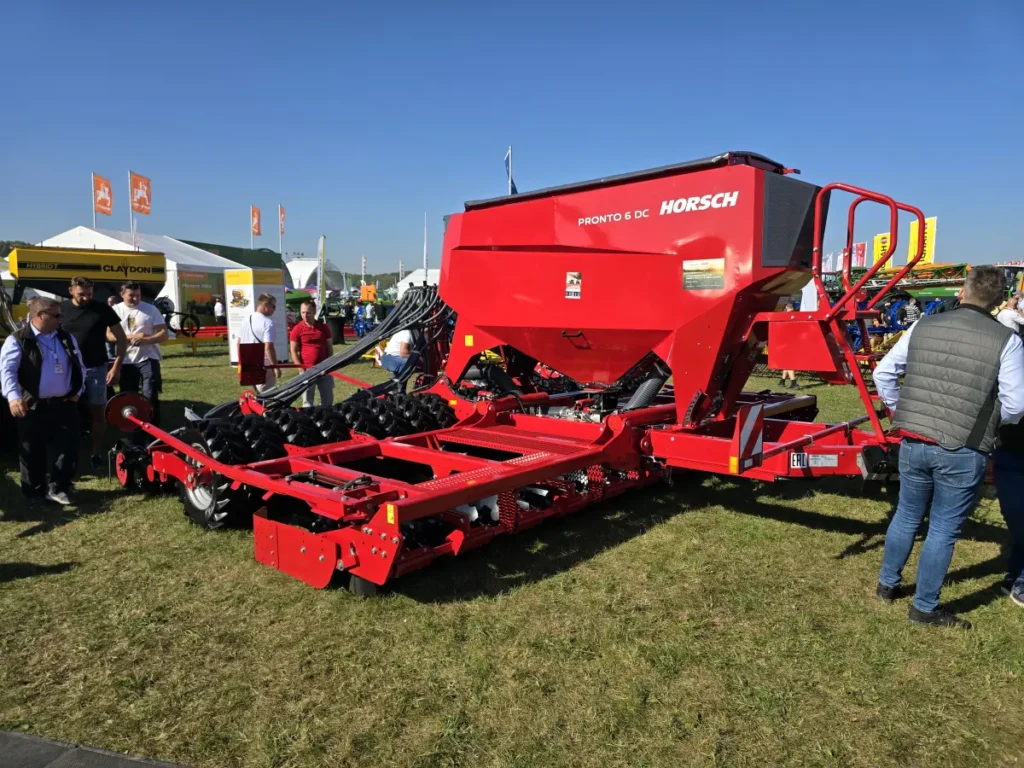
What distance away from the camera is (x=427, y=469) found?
6.29 m

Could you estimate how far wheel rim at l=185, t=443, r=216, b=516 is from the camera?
486 cm

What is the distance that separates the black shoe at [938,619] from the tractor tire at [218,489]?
4.16 meters

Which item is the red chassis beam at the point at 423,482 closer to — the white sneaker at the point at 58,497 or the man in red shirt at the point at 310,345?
the white sneaker at the point at 58,497

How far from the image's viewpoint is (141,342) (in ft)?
23.6

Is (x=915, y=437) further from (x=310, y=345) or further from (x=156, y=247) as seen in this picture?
(x=156, y=247)

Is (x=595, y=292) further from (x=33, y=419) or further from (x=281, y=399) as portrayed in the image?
(x=33, y=419)

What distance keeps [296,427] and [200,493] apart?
0.82m

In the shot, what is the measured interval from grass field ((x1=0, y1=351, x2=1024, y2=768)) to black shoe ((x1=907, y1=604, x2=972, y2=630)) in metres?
0.06

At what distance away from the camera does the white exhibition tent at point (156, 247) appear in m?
23.8

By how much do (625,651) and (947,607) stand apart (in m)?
1.92

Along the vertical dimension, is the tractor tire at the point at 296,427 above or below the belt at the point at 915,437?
below

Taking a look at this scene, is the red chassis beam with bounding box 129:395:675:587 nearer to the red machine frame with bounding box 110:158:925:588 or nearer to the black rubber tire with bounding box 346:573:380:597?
the red machine frame with bounding box 110:158:925:588

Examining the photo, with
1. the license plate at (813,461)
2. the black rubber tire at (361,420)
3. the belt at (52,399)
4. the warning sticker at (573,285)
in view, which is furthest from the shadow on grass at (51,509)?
the license plate at (813,461)

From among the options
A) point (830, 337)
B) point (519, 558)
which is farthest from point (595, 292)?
point (519, 558)
